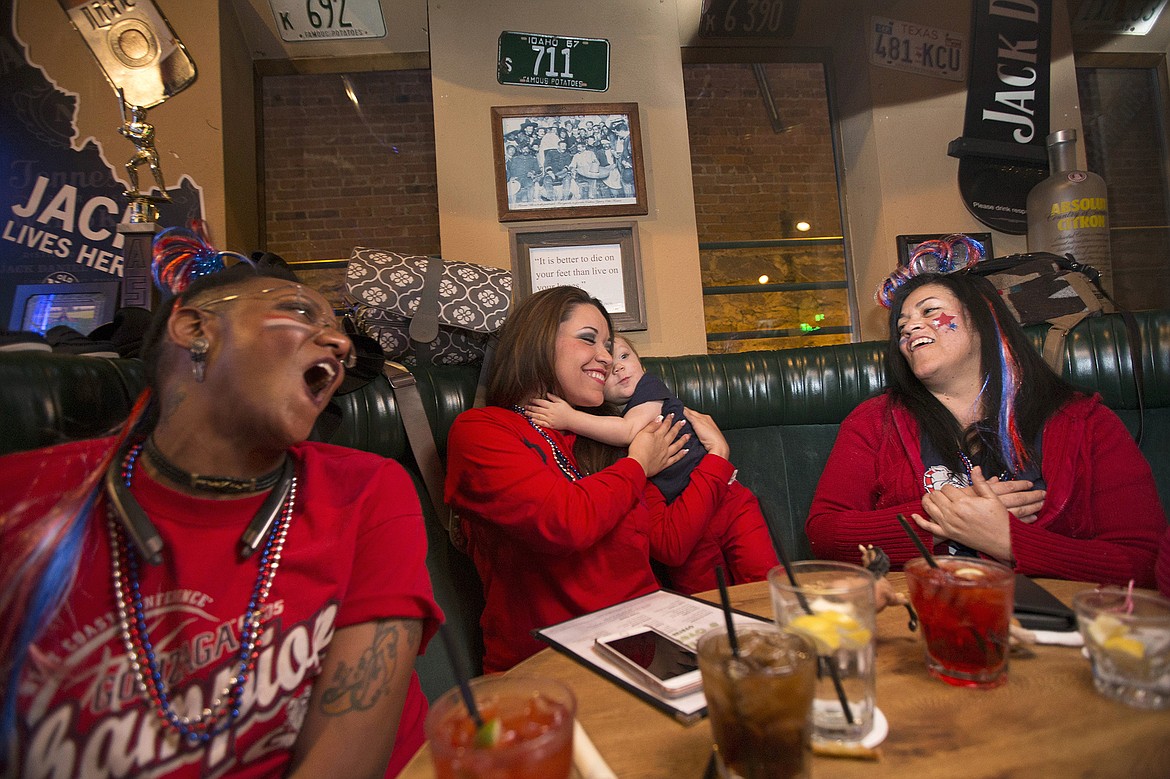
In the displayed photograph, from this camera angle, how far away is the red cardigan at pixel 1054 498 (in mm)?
1490

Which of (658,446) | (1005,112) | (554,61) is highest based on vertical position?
(554,61)

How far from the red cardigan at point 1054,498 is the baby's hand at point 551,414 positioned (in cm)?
78

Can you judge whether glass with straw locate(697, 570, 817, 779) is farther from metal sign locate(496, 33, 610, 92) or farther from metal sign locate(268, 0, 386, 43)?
metal sign locate(268, 0, 386, 43)

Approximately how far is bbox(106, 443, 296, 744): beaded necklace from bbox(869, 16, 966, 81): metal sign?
376cm

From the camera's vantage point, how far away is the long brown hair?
6.25 ft

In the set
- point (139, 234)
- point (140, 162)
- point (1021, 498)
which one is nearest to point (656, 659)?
point (1021, 498)

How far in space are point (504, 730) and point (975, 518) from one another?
138 centimetres

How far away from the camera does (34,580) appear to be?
2.49 ft

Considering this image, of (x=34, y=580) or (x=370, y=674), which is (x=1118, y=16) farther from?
(x=34, y=580)

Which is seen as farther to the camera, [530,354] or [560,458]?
[530,354]

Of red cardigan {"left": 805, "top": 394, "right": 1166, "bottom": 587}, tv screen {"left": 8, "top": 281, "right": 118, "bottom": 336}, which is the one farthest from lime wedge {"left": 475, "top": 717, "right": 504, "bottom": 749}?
tv screen {"left": 8, "top": 281, "right": 118, "bottom": 336}

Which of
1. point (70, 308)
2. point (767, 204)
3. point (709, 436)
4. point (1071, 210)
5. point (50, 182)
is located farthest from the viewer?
point (767, 204)

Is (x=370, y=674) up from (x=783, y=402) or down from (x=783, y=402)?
down

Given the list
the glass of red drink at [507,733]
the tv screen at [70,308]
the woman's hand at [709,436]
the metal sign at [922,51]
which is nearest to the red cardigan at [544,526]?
the woman's hand at [709,436]
